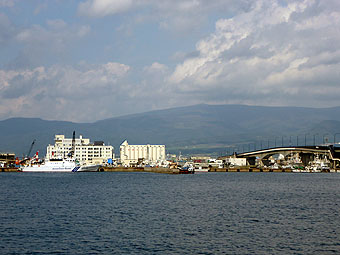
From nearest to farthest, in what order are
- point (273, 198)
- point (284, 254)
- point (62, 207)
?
point (284, 254) < point (62, 207) < point (273, 198)

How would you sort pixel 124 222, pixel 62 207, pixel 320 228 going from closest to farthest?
pixel 320 228 < pixel 124 222 < pixel 62 207

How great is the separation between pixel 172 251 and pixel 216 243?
4885 millimetres

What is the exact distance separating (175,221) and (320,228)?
15.6m

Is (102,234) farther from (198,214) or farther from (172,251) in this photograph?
(198,214)

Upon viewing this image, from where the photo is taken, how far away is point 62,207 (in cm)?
6750

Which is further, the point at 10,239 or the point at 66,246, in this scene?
the point at 10,239

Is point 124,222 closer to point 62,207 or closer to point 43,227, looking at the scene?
point 43,227

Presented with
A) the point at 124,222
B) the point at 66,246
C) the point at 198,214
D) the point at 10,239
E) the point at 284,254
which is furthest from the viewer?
the point at 198,214

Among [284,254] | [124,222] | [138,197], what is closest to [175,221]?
[124,222]

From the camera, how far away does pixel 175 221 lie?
54.5 m

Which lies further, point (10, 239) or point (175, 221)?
point (175, 221)

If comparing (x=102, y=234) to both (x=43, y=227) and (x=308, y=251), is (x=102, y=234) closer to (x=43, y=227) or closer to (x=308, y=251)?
(x=43, y=227)

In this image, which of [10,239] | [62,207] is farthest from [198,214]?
[10,239]

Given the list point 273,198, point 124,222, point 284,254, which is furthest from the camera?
point 273,198
